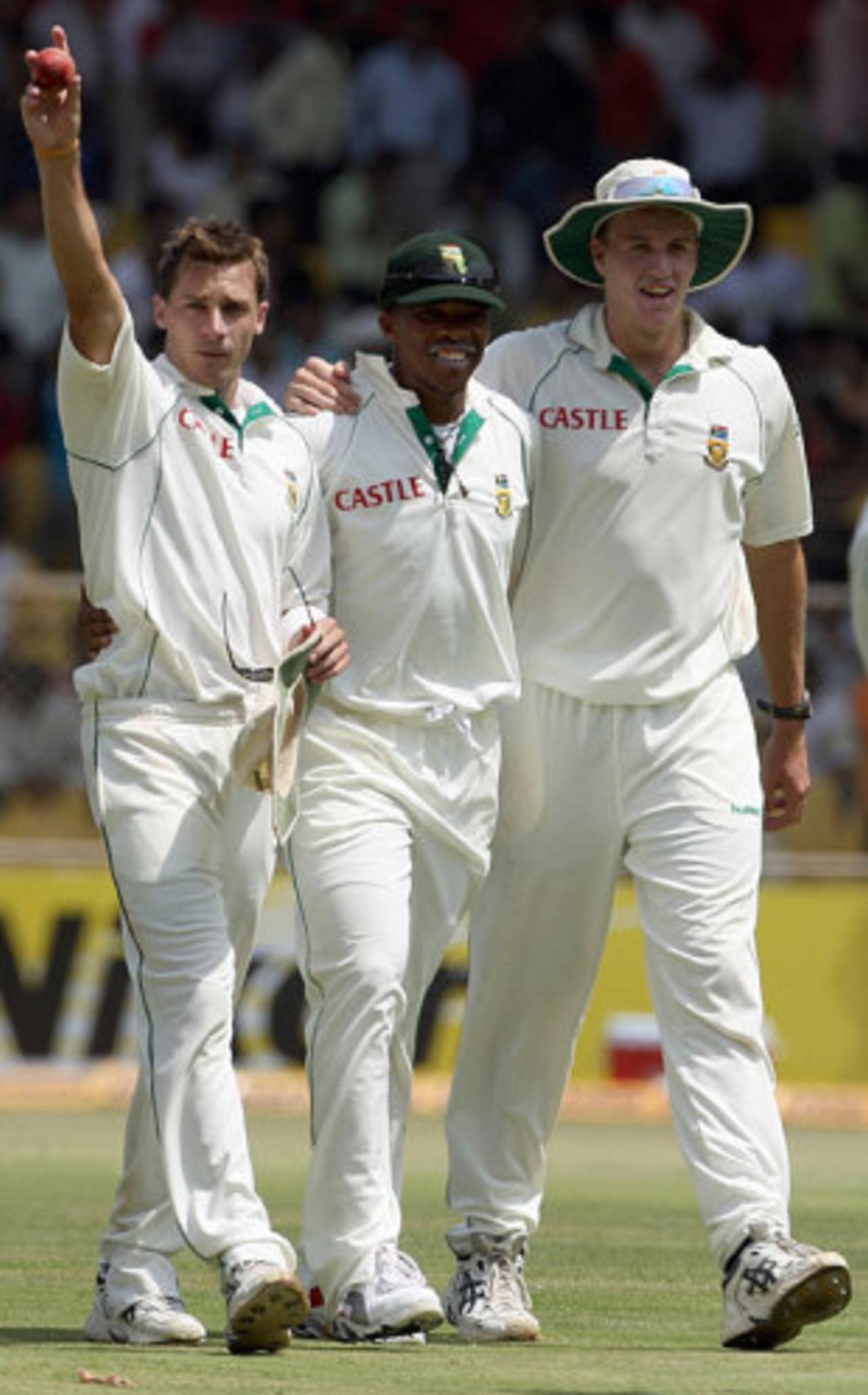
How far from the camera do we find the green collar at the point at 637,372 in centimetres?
802

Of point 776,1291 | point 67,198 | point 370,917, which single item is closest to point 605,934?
point 370,917

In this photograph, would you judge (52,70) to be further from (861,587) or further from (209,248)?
(861,587)

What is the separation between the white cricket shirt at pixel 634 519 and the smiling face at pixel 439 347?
1.12ft

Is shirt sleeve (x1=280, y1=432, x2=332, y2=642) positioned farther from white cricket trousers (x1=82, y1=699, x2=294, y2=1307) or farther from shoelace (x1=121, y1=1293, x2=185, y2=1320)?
shoelace (x1=121, y1=1293, x2=185, y2=1320)

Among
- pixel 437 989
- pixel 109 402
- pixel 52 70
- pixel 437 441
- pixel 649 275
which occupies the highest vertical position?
pixel 52 70

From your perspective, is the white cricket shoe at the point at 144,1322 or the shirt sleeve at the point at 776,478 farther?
the shirt sleeve at the point at 776,478

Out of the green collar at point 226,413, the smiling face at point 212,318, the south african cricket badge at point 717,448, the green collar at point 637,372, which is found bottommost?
the south african cricket badge at point 717,448

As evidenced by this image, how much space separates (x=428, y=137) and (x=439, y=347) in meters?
13.8

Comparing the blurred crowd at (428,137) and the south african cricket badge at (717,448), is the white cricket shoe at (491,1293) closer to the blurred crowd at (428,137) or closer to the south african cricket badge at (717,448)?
the south african cricket badge at (717,448)

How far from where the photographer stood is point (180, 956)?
735 cm

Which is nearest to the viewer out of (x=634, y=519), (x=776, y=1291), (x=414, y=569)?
(x=776, y=1291)

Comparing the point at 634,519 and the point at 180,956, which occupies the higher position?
the point at 634,519

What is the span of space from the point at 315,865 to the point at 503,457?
3.36ft

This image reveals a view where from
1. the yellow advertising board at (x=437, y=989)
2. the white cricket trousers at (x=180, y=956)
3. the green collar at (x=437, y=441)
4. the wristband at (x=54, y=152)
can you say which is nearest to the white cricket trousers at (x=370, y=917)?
the white cricket trousers at (x=180, y=956)
